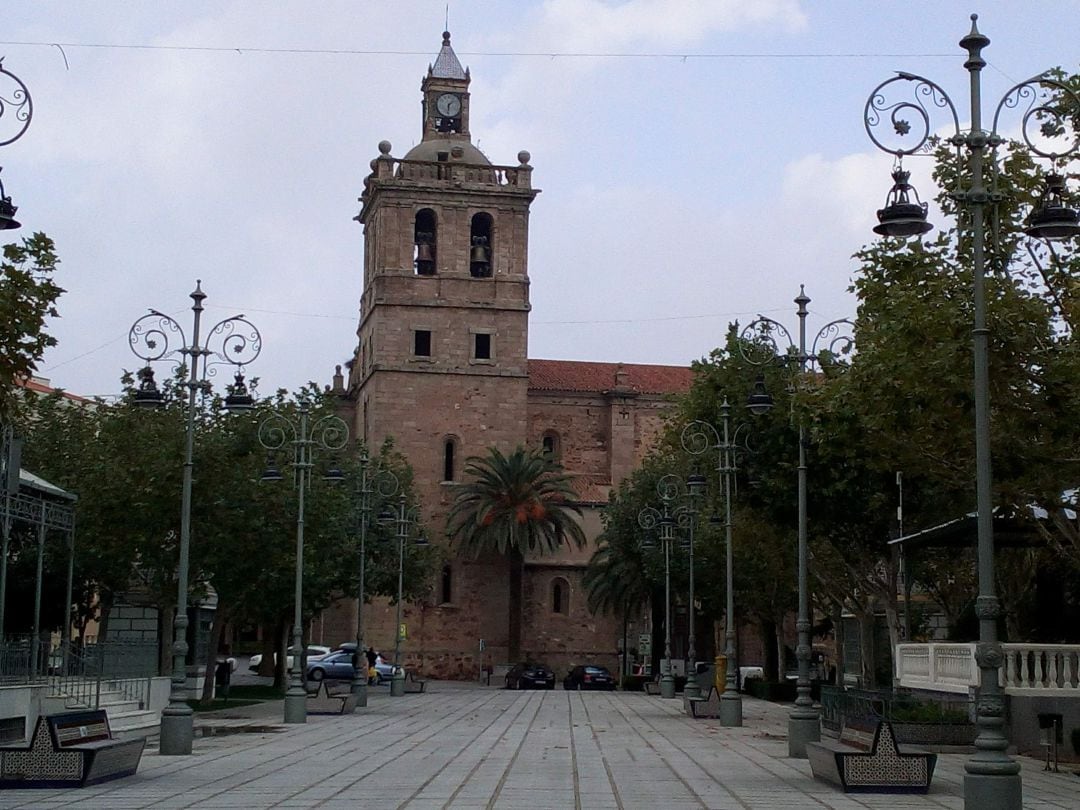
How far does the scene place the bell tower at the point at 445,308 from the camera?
76.7 meters

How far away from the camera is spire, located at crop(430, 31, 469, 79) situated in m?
78.9

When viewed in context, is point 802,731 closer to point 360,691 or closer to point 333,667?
point 360,691

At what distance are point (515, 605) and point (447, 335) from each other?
13461mm

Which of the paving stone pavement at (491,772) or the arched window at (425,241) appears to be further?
the arched window at (425,241)

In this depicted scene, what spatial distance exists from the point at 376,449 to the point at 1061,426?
55317 mm

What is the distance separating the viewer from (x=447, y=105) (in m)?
79.4

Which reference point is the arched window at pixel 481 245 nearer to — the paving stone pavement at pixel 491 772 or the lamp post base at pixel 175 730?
the paving stone pavement at pixel 491 772

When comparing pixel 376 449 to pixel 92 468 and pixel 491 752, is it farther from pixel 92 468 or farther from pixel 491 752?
pixel 491 752

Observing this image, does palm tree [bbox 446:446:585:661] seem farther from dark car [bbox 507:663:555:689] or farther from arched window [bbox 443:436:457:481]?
dark car [bbox 507:663:555:689]

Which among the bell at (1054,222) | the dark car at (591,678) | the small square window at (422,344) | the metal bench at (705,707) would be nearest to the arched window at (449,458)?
the small square window at (422,344)

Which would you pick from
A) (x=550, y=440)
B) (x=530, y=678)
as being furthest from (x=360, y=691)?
(x=550, y=440)

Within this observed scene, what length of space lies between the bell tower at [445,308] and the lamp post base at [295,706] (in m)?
41.6

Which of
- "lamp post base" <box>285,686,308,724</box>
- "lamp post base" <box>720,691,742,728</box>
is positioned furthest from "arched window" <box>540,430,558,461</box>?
"lamp post base" <box>285,686,308,724</box>

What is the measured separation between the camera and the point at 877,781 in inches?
694
